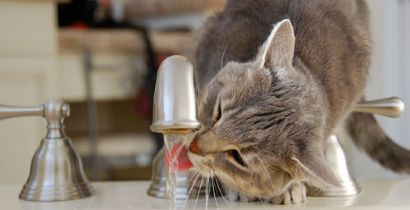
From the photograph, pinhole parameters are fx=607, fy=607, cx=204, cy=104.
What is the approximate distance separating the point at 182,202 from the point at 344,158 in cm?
26

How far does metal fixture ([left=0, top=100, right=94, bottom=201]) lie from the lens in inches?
33.6

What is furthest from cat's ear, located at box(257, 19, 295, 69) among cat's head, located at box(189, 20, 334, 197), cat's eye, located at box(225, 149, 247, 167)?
cat's eye, located at box(225, 149, 247, 167)

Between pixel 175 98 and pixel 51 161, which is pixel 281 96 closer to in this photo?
pixel 175 98

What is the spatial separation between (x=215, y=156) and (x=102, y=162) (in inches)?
56.0

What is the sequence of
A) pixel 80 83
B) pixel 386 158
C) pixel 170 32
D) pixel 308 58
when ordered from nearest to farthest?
pixel 308 58, pixel 386 158, pixel 80 83, pixel 170 32

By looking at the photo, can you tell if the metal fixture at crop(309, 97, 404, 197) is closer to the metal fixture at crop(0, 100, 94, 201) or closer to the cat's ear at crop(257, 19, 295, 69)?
the cat's ear at crop(257, 19, 295, 69)

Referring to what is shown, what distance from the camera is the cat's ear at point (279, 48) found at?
0.80 m

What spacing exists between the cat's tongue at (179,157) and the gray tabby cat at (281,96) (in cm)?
1

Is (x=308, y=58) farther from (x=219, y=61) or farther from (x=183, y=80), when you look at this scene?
(x=183, y=80)

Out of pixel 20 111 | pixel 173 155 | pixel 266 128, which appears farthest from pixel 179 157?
pixel 20 111

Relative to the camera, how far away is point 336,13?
0.99 metres

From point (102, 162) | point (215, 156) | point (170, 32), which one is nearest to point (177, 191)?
point (215, 156)

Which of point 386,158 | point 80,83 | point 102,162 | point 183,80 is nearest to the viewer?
point 183,80

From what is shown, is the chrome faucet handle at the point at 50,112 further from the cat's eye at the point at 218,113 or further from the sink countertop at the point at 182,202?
the cat's eye at the point at 218,113
